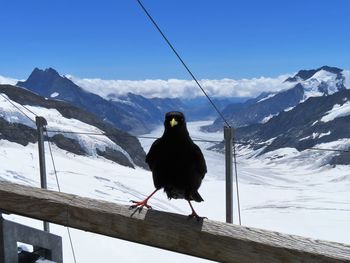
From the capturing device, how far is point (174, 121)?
3326 mm

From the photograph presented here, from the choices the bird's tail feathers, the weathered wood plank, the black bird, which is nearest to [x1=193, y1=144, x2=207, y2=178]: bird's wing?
the black bird

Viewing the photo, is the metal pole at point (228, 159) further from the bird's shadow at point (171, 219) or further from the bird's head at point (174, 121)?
the bird's shadow at point (171, 219)

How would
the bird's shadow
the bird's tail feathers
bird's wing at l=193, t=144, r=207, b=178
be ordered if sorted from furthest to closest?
the bird's tail feathers < bird's wing at l=193, t=144, r=207, b=178 < the bird's shadow

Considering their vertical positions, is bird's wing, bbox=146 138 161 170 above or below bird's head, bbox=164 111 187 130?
below

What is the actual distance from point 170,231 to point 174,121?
0.93 m

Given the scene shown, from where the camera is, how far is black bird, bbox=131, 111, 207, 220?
3344 mm

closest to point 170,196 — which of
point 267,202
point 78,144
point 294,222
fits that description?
point 294,222

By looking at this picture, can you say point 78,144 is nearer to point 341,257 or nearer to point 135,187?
point 135,187

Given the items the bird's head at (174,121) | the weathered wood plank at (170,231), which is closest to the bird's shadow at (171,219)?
the weathered wood plank at (170,231)

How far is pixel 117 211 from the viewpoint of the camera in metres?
2.79

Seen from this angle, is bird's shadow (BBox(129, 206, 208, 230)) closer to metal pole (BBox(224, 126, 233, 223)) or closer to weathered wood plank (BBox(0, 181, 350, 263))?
weathered wood plank (BBox(0, 181, 350, 263))

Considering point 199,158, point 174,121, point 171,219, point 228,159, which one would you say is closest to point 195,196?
point 199,158

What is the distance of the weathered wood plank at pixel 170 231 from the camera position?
221cm

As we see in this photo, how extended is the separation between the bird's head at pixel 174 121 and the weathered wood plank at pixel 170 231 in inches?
26.2
